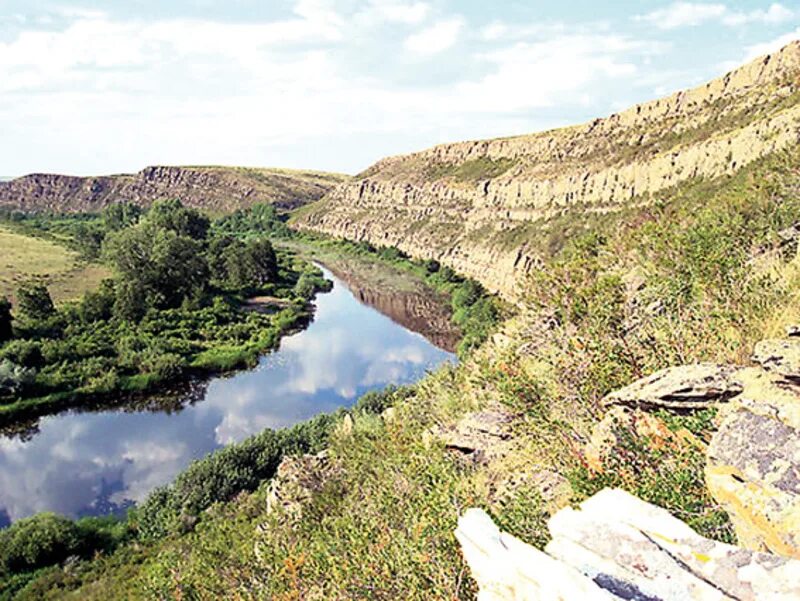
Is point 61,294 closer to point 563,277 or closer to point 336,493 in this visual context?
point 336,493

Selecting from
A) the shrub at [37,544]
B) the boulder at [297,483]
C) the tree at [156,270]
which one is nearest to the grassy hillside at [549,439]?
the boulder at [297,483]

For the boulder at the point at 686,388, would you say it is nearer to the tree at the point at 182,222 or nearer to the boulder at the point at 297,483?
the boulder at the point at 297,483

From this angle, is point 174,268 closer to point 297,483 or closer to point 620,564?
point 297,483

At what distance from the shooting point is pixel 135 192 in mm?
189875

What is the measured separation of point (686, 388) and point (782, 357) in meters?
1.17

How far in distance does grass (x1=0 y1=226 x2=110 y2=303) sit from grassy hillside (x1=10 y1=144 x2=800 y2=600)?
6147 centimetres

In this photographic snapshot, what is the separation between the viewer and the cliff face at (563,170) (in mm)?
54062

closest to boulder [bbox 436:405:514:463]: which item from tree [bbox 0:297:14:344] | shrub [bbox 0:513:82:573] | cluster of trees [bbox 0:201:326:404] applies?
shrub [bbox 0:513:82:573]

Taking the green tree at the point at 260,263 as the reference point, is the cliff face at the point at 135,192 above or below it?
above

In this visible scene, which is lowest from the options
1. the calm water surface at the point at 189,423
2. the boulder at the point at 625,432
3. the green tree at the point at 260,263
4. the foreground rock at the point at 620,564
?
the calm water surface at the point at 189,423

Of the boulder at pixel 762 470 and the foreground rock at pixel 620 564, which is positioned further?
the boulder at pixel 762 470

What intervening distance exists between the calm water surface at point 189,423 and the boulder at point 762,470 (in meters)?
26.2

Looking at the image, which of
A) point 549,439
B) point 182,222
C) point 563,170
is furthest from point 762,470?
point 182,222

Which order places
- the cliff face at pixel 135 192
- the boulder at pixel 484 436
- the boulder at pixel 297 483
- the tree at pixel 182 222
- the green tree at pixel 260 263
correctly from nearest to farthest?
the boulder at pixel 484 436 < the boulder at pixel 297 483 < the green tree at pixel 260 263 < the tree at pixel 182 222 < the cliff face at pixel 135 192
